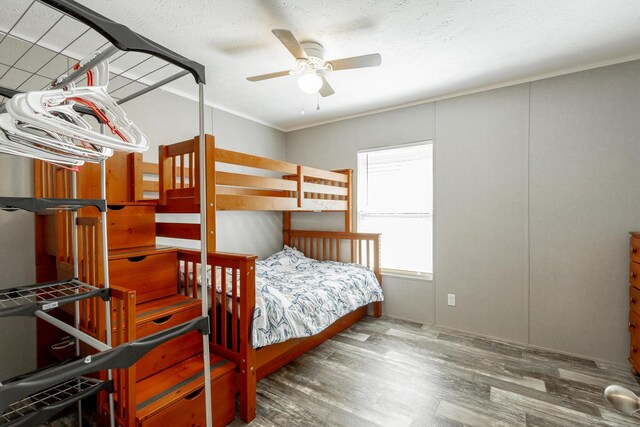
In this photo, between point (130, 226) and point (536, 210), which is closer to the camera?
point (130, 226)

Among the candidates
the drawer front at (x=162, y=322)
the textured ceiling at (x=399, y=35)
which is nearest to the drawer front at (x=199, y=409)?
the drawer front at (x=162, y=322)

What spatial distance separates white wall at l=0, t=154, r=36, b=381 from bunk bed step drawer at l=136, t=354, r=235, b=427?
1.15 meters

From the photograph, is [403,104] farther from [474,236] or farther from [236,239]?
[236,239]

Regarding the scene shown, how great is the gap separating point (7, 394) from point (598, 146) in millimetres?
3658

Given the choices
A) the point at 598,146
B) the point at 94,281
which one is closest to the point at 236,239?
the point at 94,281

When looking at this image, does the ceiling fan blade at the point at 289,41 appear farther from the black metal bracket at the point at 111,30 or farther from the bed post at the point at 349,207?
the bed post at the point at 349,207

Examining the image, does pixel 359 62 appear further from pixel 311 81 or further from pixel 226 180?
pixel 226 180

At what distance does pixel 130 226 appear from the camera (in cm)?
214

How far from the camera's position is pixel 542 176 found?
276cm

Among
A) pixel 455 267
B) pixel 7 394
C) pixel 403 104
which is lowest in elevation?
pixel 455 267

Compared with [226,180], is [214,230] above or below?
below

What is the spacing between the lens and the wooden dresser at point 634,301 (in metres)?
2.19

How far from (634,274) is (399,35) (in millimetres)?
2455

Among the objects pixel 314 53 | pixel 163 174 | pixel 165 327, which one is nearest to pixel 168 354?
pixel 165 327
